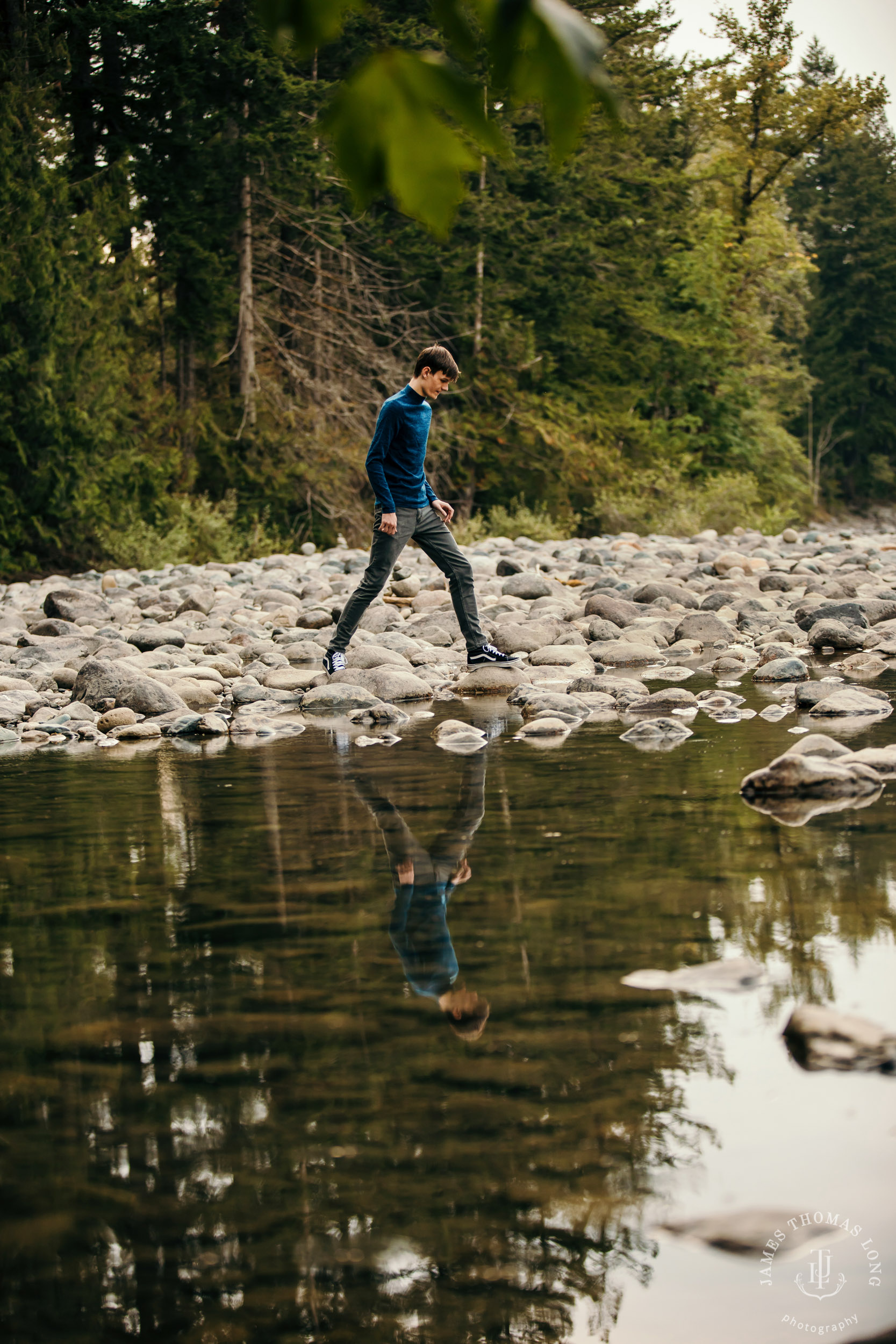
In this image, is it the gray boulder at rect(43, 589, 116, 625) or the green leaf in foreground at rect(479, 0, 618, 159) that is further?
the gray boulder at rect(43, 589, 116, 625)

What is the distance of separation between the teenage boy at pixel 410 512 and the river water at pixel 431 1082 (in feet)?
10.6

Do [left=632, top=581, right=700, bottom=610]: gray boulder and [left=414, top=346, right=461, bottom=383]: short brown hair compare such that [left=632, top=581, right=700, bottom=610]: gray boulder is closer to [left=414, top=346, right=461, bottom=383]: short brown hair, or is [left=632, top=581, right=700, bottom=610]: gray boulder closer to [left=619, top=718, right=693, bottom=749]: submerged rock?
[left=414, top=346, right=461, bottom=383]: short brown hair

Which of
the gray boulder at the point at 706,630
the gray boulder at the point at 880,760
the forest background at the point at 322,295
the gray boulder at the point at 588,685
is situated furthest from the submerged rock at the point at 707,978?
the forest background at the point at 322,295

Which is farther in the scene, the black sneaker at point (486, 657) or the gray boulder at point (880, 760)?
the black sneaker at point (486, 657)

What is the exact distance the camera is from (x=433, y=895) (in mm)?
3172

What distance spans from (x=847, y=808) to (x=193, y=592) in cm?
781

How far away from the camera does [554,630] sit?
336 inches

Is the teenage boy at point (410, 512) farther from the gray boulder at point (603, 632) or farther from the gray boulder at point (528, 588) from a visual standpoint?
the gray boulder at point (528, 588)

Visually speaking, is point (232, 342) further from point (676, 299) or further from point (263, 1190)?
point (263, 1190)

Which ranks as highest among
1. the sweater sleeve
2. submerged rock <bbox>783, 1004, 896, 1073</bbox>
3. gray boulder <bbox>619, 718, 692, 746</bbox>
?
the sweater sleeve

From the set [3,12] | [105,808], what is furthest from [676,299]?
[105,808]

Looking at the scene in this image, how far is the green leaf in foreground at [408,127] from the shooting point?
1258mm

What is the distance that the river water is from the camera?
155cm

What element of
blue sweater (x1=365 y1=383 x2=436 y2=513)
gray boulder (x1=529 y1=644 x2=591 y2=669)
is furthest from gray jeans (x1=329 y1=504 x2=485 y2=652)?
gray boulder (x1=529 y1=644 x2=591 y2=669)
